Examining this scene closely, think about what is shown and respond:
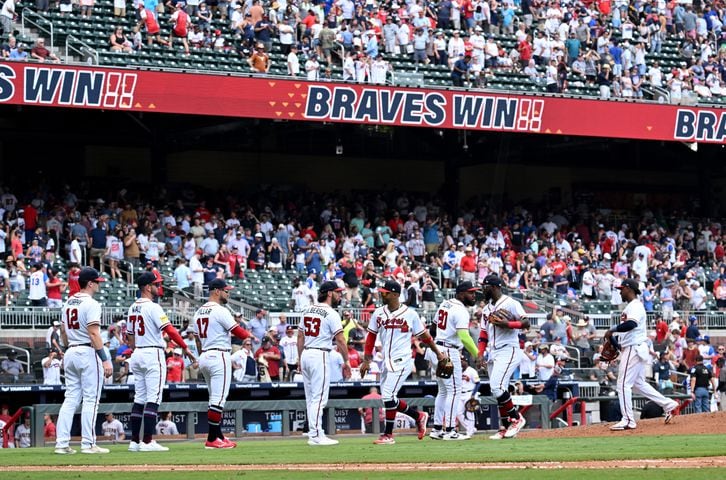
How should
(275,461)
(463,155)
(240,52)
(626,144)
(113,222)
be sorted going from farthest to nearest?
(626,144)
(463,155)
(240,52)
(113,222)
(275,461)

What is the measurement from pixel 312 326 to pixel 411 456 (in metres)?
2.48

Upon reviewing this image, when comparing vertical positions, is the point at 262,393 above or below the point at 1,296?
below

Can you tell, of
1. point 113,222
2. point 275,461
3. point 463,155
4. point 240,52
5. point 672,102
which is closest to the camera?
point 275,461

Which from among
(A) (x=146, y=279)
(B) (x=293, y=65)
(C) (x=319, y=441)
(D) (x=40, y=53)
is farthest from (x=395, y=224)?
(A) (x=146, y=279)

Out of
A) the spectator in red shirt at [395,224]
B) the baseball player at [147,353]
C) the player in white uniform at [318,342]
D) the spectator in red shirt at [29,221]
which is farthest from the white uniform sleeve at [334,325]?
the spectator in red shirt at [395,224]

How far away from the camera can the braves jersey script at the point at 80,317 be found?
1360 cm

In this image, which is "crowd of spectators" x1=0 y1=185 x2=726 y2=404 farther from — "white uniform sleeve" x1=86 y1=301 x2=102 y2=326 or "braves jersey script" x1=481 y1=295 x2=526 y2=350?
"white uniform sleeve" x1=86 y1=301 x2=102 y2=326

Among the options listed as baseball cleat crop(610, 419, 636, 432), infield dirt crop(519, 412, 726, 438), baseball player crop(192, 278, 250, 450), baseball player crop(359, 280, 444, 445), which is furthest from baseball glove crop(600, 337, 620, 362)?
baseball player crop(192, 278, 250, 450)

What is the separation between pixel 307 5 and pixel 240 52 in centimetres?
244

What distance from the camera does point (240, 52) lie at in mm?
30531

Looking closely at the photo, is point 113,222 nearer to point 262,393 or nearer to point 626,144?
point 262,393

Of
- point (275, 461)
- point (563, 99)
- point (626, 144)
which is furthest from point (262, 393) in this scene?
point (626, 144)

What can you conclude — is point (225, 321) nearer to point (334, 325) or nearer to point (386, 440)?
point (334, 325)

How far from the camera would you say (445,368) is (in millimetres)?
14695
